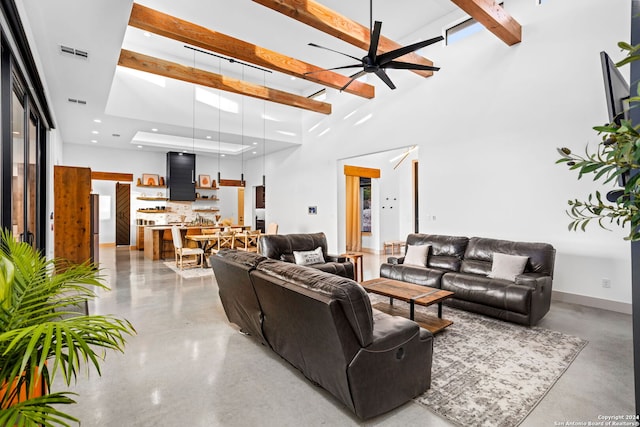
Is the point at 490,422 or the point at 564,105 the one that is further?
the point at 564,105

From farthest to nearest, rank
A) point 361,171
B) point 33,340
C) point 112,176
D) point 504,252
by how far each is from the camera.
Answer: point 112,176 < point 361,171 < point 504,252 < point 33,340

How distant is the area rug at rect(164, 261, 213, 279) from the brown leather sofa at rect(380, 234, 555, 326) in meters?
3.67

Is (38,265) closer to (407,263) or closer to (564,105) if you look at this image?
(407,263)

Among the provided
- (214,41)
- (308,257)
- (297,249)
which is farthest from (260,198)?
(214,41)

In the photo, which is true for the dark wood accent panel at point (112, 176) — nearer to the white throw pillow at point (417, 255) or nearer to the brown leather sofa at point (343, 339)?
the white throw pillow at point (417, 255)

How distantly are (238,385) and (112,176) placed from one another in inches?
402

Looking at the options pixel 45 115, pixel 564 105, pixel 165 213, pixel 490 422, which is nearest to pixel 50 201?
pixel 45 115

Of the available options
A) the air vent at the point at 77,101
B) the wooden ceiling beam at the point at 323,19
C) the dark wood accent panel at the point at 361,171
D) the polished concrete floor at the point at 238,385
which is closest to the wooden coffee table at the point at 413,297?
the polished concrete floor at the point at 238,385

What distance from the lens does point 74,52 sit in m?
4.12

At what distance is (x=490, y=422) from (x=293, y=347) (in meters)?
1.39

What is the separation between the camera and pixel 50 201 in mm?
5797

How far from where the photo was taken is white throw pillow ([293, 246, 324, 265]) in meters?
5.10

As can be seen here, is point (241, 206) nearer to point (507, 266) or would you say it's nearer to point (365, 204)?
point (365, 204)

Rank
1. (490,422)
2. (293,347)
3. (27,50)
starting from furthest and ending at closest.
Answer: (27,50)
(293,347)
(490,422)
